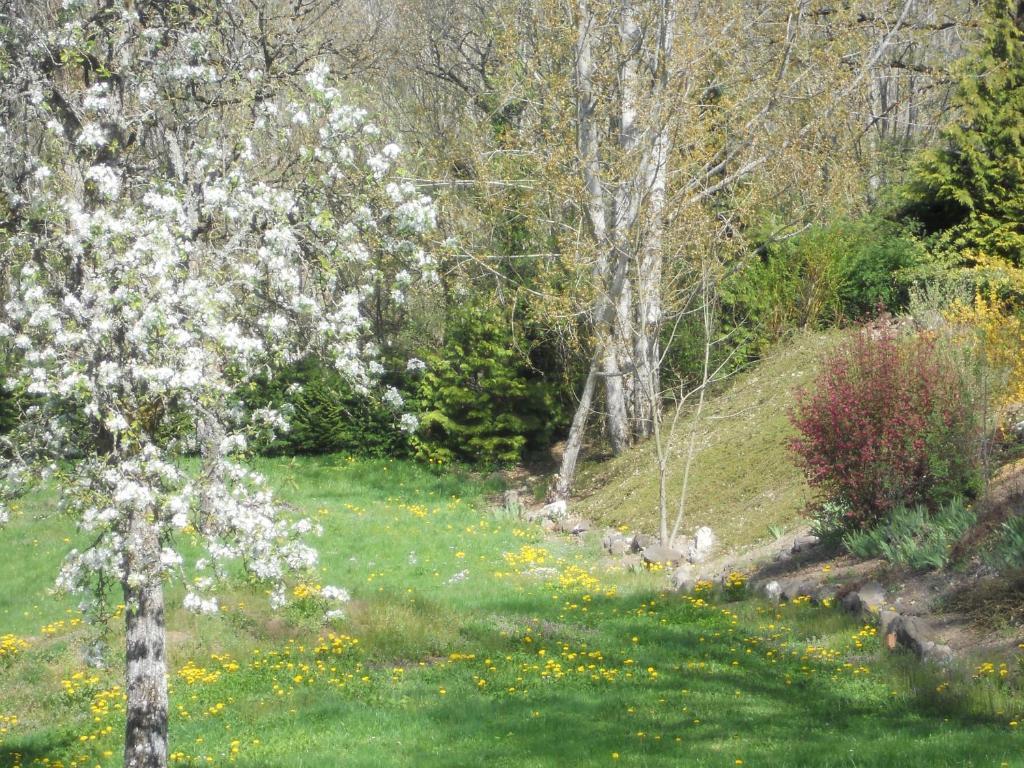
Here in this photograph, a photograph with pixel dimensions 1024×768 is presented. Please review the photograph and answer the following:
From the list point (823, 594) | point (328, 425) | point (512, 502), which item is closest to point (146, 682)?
point (823, 594)

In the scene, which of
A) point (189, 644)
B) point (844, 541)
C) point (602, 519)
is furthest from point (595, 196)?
point (189, 644)

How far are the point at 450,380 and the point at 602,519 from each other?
282 inches

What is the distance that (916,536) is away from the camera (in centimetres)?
1190

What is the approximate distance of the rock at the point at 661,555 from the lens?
→ 51.2 ft

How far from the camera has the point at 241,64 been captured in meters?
8.57

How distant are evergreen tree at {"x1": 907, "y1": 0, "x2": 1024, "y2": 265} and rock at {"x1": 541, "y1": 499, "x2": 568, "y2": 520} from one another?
8.82 m

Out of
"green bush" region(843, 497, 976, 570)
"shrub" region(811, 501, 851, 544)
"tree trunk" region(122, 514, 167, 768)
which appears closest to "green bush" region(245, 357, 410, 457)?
"shrub" region(811, 501, 851, 544)

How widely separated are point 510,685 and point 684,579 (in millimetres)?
4856

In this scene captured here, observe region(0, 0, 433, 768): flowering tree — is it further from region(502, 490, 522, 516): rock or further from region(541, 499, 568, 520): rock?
region(502, 490, 522, 516): rock

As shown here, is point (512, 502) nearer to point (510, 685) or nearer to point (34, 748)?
point (510, 685)

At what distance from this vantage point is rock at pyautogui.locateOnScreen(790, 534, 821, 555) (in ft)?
45.7

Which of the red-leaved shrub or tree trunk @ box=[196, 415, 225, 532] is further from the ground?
tree trunk @ box=[196, 415, 225, 532]

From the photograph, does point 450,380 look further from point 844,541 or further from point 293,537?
point 293,537

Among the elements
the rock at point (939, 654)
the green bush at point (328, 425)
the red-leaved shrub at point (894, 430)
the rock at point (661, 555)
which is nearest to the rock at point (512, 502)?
the green bush at point (328, 425)
